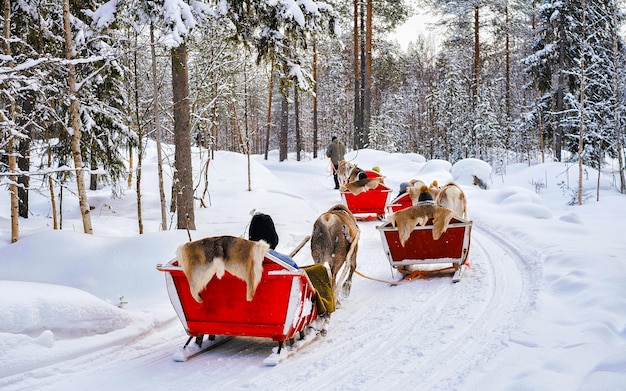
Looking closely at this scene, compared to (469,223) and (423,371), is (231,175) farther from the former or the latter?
(423,371)

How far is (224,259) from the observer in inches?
169

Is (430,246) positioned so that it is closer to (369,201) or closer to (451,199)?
(451,199)

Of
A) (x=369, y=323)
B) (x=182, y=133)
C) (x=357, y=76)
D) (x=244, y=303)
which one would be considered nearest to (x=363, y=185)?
(x=182, y=133)

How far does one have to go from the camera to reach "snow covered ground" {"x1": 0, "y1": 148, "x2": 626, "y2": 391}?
13.3ft

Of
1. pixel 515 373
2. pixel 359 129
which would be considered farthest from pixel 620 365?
A: pixel 359 129

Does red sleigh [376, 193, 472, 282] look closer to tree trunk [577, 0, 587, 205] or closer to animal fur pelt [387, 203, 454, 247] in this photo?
animal fur pelt [387, 203, 454, 247]

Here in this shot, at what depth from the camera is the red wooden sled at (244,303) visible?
Result: 14.4ft

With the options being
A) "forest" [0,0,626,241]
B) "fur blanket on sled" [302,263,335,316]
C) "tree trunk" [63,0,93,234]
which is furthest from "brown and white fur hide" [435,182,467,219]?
"tree trunk" [63,0,93,234]

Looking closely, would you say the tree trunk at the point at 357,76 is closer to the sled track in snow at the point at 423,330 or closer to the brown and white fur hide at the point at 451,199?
the brown and white fur hide at the point at 451,199

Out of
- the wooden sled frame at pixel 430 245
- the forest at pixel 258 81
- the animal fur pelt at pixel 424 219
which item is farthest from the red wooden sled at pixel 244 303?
the wooden sled frame at pixel 430 245

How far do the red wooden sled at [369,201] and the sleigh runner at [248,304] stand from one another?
763 cm

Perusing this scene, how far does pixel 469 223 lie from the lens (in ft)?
22.9

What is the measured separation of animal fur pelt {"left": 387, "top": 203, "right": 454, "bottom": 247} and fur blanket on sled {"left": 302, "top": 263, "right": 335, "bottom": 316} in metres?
1.95

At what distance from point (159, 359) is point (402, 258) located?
12.4 feet
